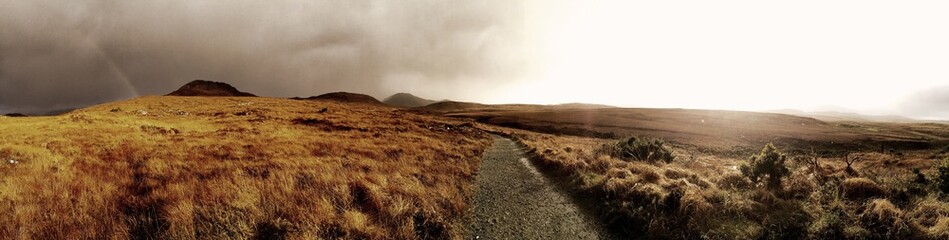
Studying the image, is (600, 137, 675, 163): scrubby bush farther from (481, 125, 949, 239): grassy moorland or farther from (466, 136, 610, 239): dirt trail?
(466, 136, 610, 239): dirt trail

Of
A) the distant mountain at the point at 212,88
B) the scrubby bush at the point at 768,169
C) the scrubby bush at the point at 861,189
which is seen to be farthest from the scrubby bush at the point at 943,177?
the distant mountain at the point at 212,88

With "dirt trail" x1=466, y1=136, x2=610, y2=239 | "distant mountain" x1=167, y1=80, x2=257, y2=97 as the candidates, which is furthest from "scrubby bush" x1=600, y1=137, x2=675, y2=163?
"distant mountain" x1=167, y1=80, x2=257, y2=97

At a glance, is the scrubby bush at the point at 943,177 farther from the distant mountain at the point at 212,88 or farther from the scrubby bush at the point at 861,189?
the distant mountain at the point at 212,88

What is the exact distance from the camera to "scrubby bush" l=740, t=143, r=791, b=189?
11035 millimetres

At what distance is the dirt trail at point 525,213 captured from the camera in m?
8.58

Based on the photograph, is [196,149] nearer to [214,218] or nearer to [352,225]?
[214,218]

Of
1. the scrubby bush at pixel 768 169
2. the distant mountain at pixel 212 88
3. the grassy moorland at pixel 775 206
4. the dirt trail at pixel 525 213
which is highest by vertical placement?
the distant mountain at pixel 212 88

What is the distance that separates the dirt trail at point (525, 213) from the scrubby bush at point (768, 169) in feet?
17.9

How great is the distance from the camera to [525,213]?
33.0 feet

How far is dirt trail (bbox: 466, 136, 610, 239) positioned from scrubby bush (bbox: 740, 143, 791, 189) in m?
5.46

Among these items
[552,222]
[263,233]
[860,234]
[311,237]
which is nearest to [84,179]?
[263,233]

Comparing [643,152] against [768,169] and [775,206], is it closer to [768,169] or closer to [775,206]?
[768,169]

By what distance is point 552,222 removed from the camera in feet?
30.7

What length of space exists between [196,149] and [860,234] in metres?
22.5
